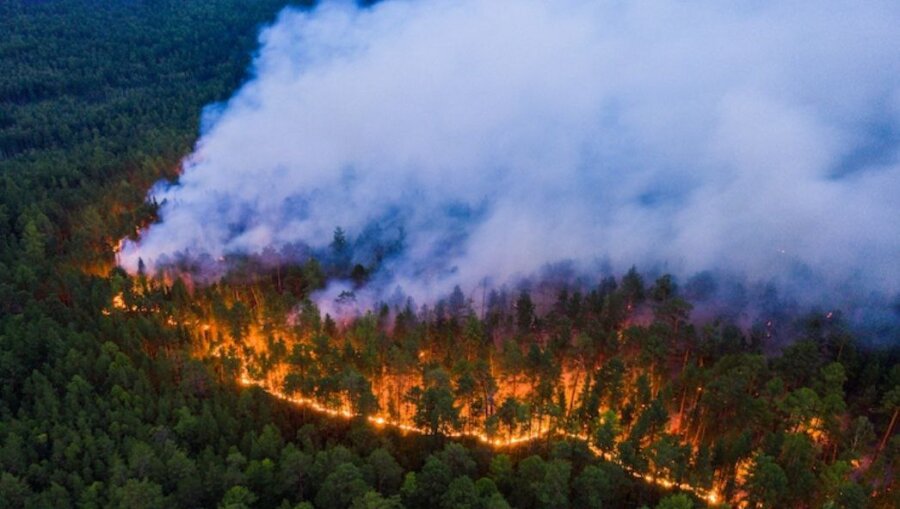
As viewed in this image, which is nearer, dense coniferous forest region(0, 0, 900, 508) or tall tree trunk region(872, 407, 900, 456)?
dense coniferous forest region(0, 0, 900, 508)

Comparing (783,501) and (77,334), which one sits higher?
(77,334)

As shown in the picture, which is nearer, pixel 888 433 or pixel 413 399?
pixel 888 433

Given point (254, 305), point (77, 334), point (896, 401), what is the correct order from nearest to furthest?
point (896, 401)
point (77, 334)
point (254, 305)

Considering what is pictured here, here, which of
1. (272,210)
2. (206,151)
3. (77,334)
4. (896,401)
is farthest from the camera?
(206,151)

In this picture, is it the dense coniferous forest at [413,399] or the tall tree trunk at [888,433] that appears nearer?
the dense coniferous forest at [413,399]

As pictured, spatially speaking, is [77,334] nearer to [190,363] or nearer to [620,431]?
[190,363]

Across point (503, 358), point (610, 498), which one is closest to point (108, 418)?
point (503, 358)

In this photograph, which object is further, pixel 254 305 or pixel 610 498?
pixel 254 305

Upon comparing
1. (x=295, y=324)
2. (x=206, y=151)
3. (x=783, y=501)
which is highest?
(x=206, y=151)
